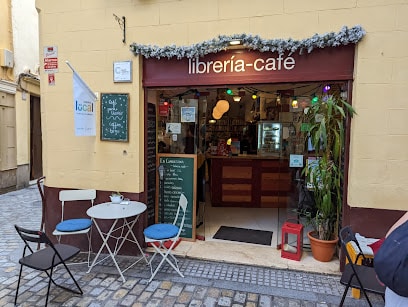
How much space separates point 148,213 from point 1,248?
1.91m

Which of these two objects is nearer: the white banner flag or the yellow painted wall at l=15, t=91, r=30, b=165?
the white banner flag

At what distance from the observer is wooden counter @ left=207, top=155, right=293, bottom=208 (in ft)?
17.7

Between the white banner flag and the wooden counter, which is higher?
the white banner flag

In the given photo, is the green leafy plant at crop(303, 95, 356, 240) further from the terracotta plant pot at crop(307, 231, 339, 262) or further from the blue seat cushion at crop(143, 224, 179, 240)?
the blue seat cushion at crop(143, 224, 179, 240)

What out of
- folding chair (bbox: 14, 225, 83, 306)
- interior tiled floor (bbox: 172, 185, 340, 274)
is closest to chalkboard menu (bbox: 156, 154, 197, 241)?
interior tiled floor (bbox: 172, 185, 340, 274)

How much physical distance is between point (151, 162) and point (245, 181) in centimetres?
226

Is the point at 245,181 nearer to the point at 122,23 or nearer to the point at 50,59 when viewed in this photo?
the point at 122,23

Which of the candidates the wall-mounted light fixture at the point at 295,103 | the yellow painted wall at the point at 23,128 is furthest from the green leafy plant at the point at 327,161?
the yellow painted wall at the point at 23,128

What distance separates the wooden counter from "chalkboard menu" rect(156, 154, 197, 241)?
5.40ft

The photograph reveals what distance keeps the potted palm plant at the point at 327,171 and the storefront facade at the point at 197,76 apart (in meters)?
0.19

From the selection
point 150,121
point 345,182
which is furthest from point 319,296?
point 150,121

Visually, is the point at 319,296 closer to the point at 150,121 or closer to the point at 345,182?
the point at 345,182

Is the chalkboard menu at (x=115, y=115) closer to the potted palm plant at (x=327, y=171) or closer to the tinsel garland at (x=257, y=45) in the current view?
the tinsel garland at (x=257, y=45)

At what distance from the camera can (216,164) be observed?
5.44 metres
